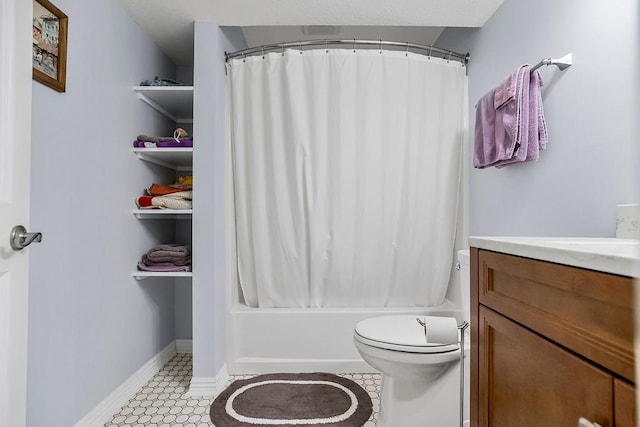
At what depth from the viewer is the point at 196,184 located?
1.92 meters

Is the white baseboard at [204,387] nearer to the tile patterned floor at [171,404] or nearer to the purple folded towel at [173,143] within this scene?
the tile patterned floor at [171,404]

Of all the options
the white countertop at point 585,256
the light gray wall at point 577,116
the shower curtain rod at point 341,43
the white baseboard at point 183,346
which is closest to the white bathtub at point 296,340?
the white baseboard at point 183,346

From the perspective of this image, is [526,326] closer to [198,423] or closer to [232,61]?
[198,423]

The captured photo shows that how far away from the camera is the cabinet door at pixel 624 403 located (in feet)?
1.62

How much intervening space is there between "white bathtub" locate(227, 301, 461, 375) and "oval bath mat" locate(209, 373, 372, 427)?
7cm

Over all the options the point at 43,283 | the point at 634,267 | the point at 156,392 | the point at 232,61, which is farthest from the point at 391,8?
the point at 156,392

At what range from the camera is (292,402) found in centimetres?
179

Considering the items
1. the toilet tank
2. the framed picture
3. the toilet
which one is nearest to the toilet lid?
the toilet

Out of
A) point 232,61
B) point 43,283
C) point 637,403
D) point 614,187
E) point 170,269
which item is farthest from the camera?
point 232,61

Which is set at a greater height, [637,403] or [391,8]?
[391,8]

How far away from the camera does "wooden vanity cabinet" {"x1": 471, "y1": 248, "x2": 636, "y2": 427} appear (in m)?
0.53

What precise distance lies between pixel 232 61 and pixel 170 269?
1.29m

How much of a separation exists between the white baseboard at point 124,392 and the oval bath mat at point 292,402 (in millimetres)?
466

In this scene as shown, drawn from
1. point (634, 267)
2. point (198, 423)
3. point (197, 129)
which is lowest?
point (198, 423)
